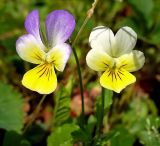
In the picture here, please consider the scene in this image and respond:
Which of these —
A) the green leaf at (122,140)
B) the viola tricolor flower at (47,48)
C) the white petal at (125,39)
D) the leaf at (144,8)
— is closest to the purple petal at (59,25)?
the viola tricolor flower at (47,48)

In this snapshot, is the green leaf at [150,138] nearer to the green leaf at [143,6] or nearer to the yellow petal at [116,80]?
the yellow petal at [116,80]

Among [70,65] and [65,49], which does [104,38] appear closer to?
[65,49]

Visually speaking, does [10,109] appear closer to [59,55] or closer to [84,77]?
[84,77]

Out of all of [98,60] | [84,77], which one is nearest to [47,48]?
[98,60]

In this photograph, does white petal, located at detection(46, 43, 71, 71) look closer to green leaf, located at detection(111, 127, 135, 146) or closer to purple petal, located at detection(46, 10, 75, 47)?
purple petal, located at detection(46, 10, 75, 47)

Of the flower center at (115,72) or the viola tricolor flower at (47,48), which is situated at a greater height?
the viola tricolor flower at (47,48)

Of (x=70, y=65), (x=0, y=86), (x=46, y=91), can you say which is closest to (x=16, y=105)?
(x=0, y=86)

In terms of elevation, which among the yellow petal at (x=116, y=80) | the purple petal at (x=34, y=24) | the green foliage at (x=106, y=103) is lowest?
the green foliage at (x=106, y=103)
